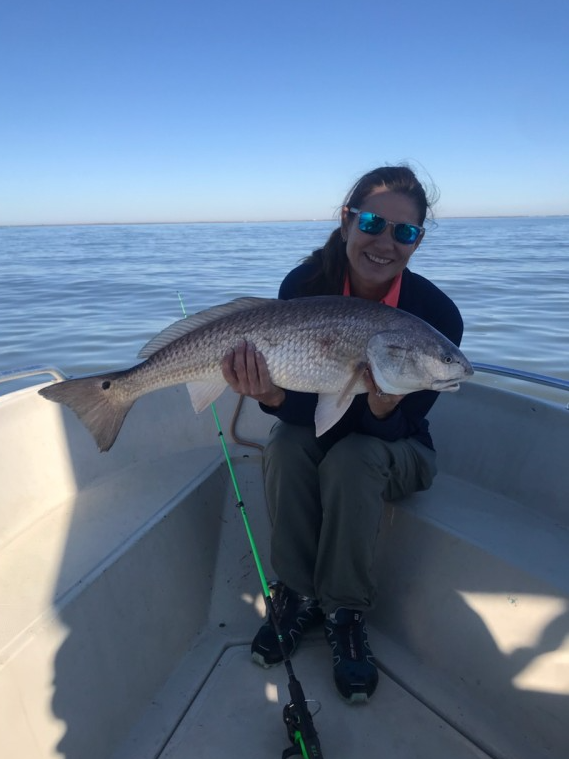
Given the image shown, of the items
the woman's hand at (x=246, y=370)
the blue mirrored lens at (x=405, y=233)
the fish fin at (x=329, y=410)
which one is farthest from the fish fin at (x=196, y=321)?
the blue mirrored lens at (x=405, y=233)

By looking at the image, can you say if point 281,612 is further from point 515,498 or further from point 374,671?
point 515,498

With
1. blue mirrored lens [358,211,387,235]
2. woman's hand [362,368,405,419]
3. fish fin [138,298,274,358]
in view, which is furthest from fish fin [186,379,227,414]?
blue mirrored lens [358,211,387,235]

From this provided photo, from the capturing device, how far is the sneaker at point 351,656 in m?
2.50

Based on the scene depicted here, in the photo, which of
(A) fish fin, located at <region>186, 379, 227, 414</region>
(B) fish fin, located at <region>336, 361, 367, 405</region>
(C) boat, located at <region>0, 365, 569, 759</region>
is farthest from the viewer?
(A) fish fin, located at <region>186, 379, 227, 414</region>

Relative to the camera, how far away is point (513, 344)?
9484 millimetres

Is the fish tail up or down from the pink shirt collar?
down

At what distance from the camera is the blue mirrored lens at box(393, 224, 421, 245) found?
9.01 feet

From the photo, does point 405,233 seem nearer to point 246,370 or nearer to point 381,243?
point 381,243

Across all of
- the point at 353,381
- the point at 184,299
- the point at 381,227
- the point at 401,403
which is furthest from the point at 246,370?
the point at 184,299

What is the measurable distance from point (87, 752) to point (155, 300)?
41.4 ft

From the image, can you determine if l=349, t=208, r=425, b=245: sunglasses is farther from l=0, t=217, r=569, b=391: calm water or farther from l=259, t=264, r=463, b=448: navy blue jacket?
l=0, t=217, r=569, b=391: calm water

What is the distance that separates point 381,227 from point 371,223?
0.06 meters

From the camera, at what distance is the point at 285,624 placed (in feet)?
9.28

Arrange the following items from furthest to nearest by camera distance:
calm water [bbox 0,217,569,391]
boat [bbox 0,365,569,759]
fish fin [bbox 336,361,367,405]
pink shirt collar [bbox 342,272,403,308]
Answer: calm water [bbox 0,217,569,391] < pink shirt collar [bbox 342,272,403,308] < fish fin [bbox 336,361,367,405] < boat [bbox 0,365,569,759]
